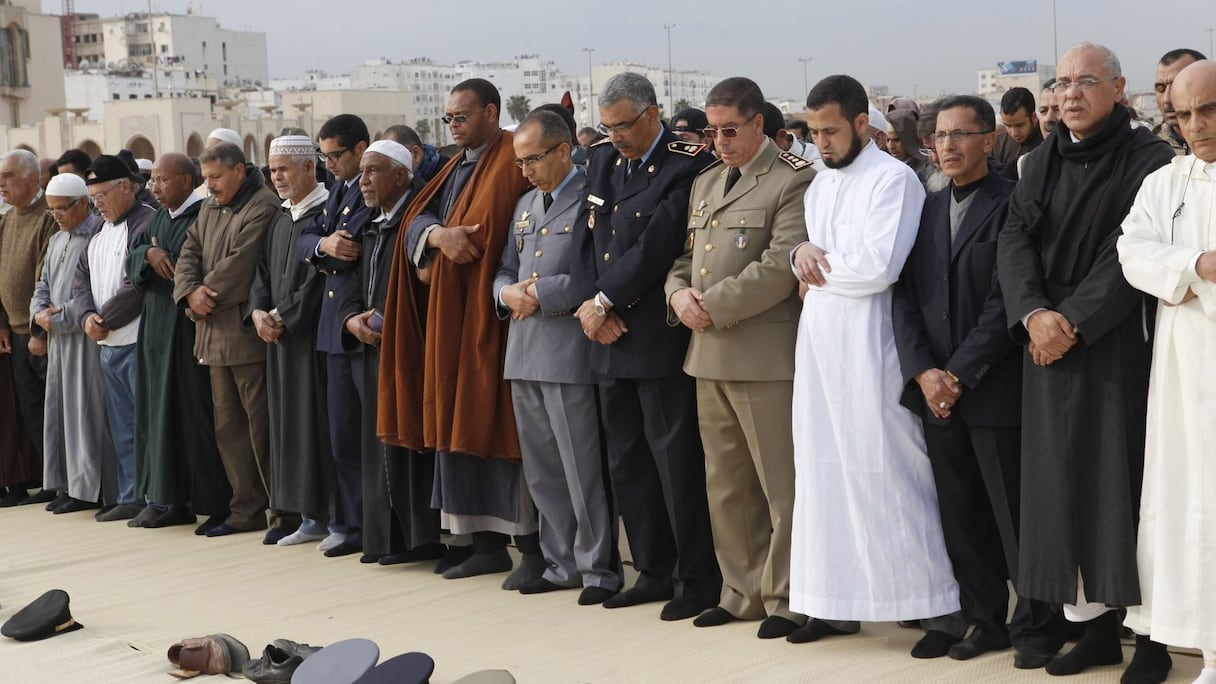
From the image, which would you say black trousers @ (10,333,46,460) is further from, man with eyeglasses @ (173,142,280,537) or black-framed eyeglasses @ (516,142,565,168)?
black-framed eyeglasses @ (516,142,565,168)

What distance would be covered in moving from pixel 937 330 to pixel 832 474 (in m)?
0.60

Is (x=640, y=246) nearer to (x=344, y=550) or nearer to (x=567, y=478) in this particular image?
(x=567, y=478)

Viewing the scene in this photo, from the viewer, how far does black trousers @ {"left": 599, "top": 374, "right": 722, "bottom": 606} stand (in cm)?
532

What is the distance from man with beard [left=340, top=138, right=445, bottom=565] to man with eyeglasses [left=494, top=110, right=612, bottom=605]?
70 cm

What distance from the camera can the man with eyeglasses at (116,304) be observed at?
7.83m

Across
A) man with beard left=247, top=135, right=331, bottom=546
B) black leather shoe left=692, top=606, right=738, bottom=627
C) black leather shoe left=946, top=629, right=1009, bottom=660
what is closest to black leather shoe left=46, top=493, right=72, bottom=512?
man with beard left=247, top=135, right=331, bottom=546

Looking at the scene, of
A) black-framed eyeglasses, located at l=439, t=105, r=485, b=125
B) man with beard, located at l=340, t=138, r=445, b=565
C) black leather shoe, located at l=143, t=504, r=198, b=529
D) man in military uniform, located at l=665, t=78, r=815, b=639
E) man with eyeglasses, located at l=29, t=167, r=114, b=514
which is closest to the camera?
man in military uniform, located at l=665, t=78, r=815, b=639

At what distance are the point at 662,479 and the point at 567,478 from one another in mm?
509

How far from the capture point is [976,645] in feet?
15.0

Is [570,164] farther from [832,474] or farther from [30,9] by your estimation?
[30,9]

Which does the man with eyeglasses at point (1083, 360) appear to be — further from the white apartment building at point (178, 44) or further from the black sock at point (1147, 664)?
the white apartment building at point (178, 44)

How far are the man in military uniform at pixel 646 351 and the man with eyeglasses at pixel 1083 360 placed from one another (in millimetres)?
1363

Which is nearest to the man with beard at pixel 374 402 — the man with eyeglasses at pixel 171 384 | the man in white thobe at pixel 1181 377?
the man with eyeglasses at pixel 171 384

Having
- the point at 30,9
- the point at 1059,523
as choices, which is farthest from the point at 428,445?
the point at 30,9
